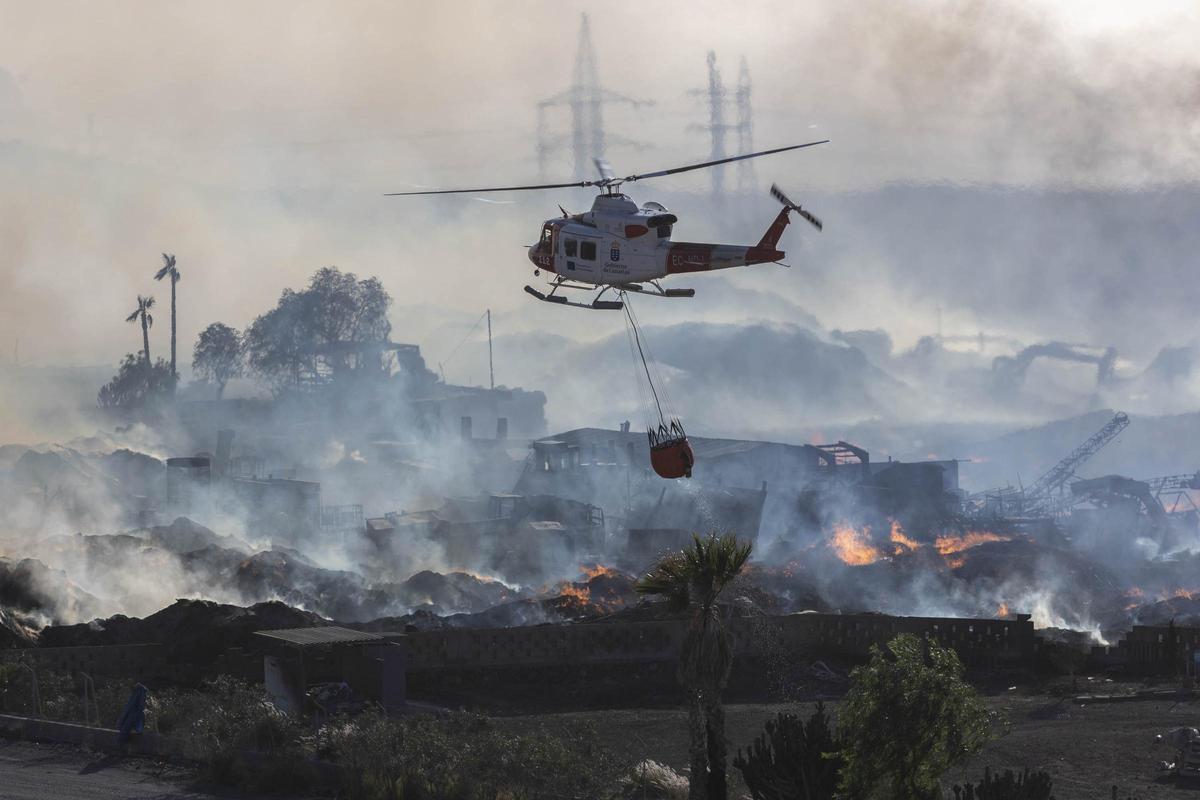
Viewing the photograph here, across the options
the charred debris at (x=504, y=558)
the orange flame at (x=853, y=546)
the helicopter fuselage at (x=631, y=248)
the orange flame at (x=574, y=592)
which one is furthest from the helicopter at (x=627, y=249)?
the orange flame at (x=853, y=546)

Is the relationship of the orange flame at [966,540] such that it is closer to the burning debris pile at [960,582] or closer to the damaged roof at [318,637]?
the burning debris pile at [960,582]

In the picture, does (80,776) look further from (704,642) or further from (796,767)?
(796,767)

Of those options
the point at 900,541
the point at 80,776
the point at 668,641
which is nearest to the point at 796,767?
the point at 80,776

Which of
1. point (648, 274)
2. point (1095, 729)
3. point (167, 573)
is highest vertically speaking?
point (648, 274)

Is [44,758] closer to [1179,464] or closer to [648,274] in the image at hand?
[648,274]

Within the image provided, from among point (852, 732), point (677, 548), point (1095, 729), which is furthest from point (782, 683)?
point (677, 548)

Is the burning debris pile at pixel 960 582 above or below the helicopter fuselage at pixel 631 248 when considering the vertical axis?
below
